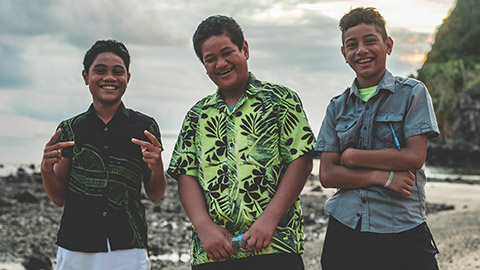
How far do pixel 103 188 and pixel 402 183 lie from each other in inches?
77.2

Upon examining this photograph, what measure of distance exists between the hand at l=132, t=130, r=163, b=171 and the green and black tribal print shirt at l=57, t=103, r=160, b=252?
9.0 inches

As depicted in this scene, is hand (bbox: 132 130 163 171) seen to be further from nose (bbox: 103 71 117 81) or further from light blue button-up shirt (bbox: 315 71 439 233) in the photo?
light blue button-up shirt (bbox: 315 71 439 233)

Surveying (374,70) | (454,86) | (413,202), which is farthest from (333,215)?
(454,86)

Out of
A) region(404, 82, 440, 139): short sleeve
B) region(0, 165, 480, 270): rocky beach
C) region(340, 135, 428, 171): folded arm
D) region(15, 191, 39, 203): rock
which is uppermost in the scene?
region(404, 82, 440, 139): short sleeve

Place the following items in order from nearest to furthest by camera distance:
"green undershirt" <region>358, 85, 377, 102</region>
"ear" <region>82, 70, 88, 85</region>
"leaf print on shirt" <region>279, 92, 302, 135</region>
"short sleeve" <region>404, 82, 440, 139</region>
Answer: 1. "short sleeve" <region>404, 82, 440, 139</region>
2. "leaf print on shirt" <region>279, 92, 302, 135</region>
3. "green undershirt" <region>358, 85, 377, 102</region>
4. "ear" <region>82, 70, 88, 85</region>

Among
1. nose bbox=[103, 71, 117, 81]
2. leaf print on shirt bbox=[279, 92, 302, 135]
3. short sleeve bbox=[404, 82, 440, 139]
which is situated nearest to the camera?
short sleeve bbox=[404, 82, 440, 139]

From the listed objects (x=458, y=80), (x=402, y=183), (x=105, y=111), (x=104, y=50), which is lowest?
(x=402, y=183)

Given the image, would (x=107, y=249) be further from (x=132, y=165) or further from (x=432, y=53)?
(x=432, y=53)

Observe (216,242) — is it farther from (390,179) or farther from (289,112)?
(390,179)

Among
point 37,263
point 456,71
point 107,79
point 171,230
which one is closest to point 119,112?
point 107,79

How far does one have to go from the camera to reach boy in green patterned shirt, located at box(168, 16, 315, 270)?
9.59 ft

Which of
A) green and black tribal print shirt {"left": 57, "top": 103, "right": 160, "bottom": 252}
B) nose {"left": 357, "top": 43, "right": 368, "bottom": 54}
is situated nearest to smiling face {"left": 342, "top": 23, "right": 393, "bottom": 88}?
nose {"left": 357, "top": 43, "right": 368, "bottom": 54}

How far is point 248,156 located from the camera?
3008 mm

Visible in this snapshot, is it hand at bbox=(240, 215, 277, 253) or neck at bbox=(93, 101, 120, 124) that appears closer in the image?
hand at bbox=(240, 215, 277, 253)
